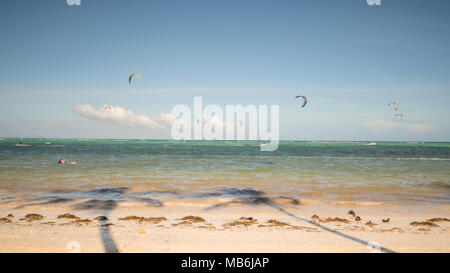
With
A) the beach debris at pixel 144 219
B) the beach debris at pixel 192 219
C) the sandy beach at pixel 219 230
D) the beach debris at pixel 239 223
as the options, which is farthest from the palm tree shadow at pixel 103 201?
the beach debris at pixel 239 223

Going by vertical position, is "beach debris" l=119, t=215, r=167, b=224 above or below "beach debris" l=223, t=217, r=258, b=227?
above

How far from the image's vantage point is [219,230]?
7887 millimetres

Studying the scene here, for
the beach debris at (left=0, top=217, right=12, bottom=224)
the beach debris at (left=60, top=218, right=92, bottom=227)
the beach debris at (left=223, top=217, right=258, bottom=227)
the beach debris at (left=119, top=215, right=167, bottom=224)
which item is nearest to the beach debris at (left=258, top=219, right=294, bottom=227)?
the beach debris at (left=223, top=217, right=258, bottom=227)

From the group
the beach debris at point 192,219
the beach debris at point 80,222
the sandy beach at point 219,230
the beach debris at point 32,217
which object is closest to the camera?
the sandy beach at point 219,230

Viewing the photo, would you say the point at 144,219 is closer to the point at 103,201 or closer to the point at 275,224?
the point at 103,201

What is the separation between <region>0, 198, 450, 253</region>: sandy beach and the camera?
6.53 metres

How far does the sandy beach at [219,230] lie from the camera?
6.53 m

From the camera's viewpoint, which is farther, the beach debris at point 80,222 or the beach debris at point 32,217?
the beach debris at point 32,217

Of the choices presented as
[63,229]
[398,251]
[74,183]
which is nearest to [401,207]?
[398,251]

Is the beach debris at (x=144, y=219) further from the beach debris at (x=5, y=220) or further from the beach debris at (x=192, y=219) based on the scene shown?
the beach debris at (x=5, y=220)

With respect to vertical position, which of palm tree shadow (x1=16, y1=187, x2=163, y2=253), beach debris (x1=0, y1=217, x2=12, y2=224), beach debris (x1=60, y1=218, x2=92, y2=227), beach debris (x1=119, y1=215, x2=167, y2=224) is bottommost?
palm tree shadow (x1=16, y1=187, x2=163, y2=253)

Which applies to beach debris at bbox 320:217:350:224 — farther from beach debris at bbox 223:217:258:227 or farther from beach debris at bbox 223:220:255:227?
beach debris at bbox 223:220:255:227

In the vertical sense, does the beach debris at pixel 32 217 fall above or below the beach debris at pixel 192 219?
above
